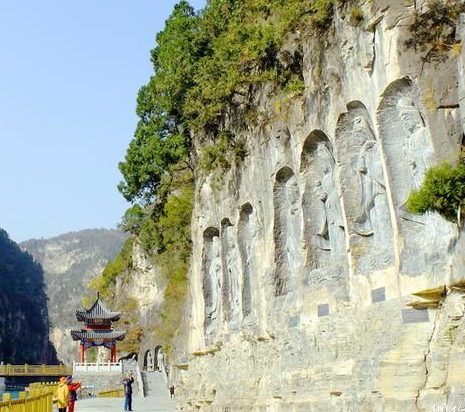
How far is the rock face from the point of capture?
9633 millimetres

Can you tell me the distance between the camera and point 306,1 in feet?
42.7

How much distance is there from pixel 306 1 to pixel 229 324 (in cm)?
823

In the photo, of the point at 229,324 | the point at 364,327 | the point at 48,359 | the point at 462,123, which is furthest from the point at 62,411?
the point at 48,359

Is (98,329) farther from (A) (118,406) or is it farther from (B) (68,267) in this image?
(B) (68,267)

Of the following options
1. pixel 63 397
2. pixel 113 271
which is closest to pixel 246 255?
pixel 63 397

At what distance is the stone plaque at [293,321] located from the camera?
13.4 metres

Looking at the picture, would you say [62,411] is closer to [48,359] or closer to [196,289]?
[196,289]

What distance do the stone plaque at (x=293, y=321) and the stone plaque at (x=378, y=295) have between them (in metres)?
2.62

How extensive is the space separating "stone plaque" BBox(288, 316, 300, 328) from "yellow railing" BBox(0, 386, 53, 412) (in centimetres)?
480

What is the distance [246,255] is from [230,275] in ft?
4.78

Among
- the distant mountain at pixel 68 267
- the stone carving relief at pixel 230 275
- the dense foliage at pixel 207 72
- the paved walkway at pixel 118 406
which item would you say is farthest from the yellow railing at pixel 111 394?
the distant mountain at pixel 68 267

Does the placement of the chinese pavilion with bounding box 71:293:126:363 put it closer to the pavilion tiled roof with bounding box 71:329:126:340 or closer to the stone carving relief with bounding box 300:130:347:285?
the pavilion tiled roof with bounding box 71:329:126:340

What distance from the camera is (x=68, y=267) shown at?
148000 mm

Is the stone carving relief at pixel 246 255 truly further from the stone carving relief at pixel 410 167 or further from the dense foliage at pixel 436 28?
the dense foliage at pixel 436 28
